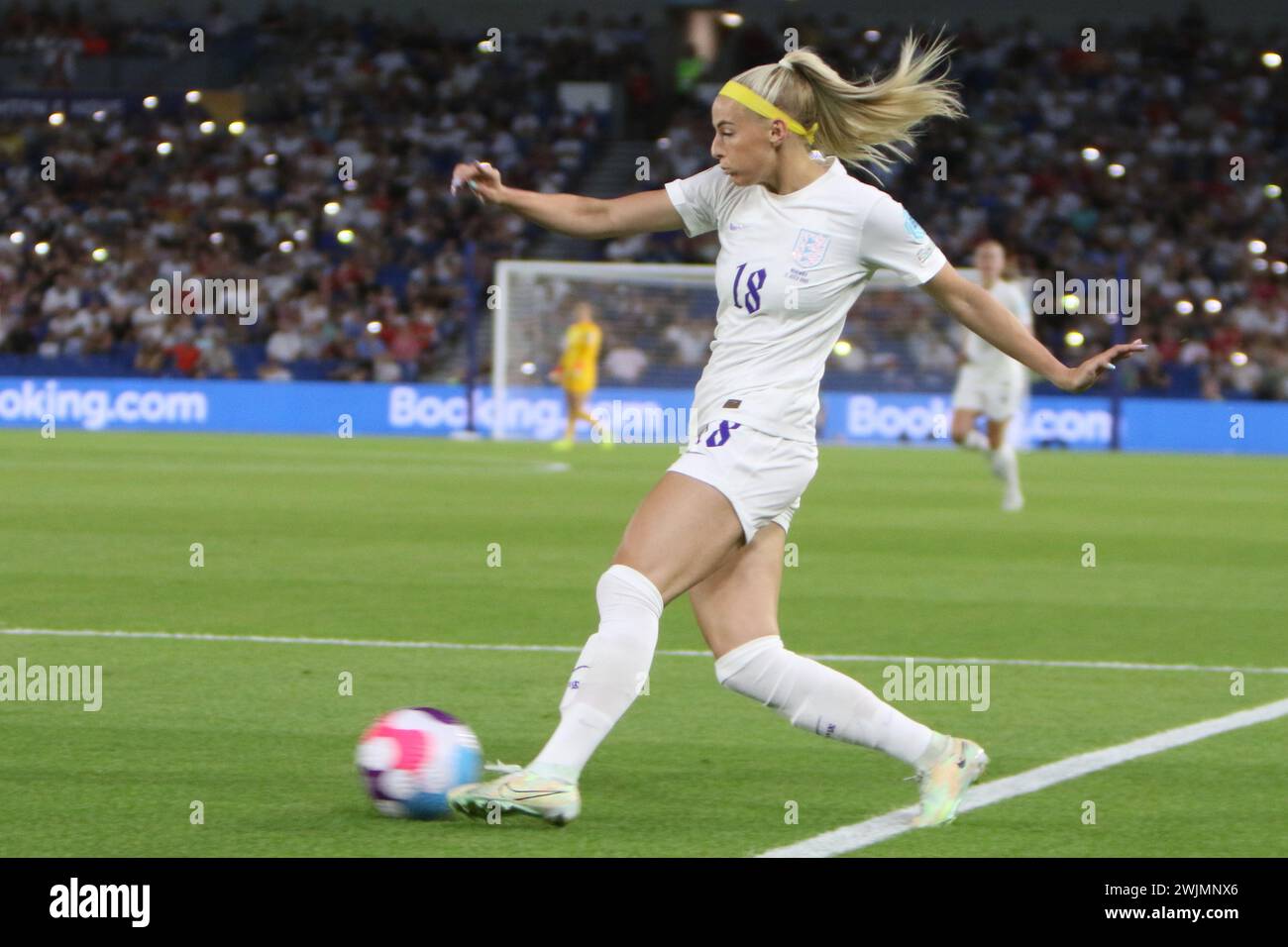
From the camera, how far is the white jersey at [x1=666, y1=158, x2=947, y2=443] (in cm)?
534

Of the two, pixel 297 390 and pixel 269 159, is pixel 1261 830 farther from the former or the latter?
pixel 269 159

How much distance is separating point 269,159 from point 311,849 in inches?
1362

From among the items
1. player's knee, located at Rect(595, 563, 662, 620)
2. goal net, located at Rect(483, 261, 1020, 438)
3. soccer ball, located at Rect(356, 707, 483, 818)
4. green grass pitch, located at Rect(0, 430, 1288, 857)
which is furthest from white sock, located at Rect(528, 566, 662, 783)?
goal net, located at Rect(483, 261, 1020, 438)

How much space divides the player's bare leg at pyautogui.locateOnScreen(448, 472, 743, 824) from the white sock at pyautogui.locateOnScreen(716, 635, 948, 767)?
278 mm

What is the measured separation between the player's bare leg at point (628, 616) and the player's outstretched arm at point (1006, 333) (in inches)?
33.2

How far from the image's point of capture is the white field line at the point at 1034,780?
202 inches

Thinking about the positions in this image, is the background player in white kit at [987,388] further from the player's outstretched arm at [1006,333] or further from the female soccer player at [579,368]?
the player's outstretched arm at [1006,333]

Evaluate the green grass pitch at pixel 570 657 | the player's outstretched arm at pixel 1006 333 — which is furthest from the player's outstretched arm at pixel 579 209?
the green grass pitch at pixel 570 657

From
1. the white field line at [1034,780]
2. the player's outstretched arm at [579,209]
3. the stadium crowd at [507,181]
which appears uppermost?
the stadium crowd at [507,181]

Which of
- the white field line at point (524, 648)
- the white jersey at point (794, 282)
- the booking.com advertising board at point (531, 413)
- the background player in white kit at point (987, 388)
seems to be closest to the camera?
the white jersey at point (794, 282)

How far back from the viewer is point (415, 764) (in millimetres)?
5457

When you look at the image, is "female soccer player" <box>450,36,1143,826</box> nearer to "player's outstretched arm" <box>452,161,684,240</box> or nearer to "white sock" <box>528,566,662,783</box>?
"white sock" <box>528,566,662,783</box>

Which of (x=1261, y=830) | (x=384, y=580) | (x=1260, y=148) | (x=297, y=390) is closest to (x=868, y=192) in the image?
(x=1261, y=830)

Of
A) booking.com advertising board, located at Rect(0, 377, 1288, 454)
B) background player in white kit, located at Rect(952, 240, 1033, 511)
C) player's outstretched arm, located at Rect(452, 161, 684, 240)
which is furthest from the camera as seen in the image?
booking.com advertising board, located at Rect(0, 377, 1288, 454)
